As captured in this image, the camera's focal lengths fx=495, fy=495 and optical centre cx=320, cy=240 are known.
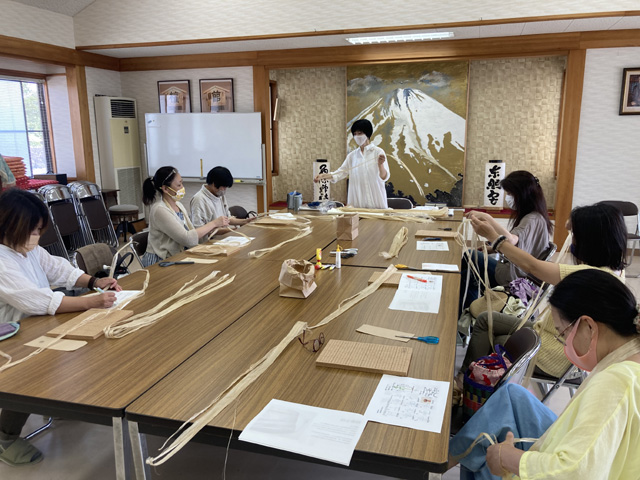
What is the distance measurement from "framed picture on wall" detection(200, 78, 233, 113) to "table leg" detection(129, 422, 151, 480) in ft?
19.6

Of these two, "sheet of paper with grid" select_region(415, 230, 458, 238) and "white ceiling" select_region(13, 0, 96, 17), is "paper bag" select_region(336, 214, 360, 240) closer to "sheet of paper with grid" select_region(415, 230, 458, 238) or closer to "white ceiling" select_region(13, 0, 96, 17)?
"sheet of paper with grid" select_region(415, 230, 458, 238)

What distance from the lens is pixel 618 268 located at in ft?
7.03

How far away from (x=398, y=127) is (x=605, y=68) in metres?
2.44

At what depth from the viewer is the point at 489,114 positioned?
6.46 metres

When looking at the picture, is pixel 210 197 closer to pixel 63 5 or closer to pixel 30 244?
pixel 30 244

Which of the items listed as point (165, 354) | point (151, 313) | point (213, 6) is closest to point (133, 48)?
point (213, 6)

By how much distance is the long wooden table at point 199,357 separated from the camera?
1363mm

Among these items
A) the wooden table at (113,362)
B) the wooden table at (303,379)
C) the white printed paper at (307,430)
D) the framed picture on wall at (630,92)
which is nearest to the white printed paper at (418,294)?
the wooden table at (303,379)

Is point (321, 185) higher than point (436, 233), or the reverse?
point (321, 185)

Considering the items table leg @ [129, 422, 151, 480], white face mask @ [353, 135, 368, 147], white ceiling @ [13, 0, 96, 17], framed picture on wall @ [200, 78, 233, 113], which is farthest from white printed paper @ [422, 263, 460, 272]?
white ceiling @ [13, 0, 96, 17]

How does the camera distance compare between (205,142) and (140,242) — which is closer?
(140,242)

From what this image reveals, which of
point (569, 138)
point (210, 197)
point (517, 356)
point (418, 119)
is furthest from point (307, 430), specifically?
point (418, 119)

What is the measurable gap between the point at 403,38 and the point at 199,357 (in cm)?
503

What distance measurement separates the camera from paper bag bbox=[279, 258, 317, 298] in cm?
227
